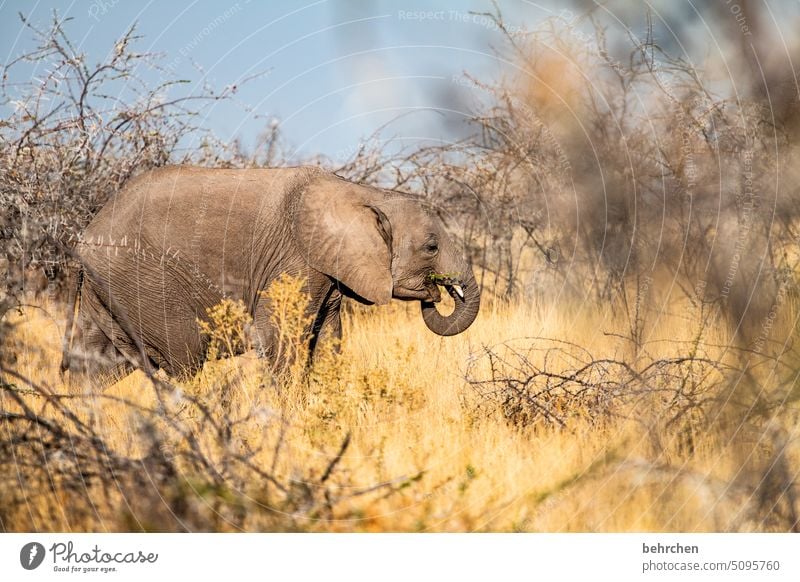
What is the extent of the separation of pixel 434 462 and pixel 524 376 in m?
1.86

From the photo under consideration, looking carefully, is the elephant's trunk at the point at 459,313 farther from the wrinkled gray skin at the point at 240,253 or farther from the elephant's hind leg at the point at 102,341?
the elephant's hind leg at the point at 102,341

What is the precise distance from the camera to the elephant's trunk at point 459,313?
916 centimetres

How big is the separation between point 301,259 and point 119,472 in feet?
11.2

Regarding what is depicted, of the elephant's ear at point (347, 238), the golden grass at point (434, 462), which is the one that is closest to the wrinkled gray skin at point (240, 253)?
the elephant's ear at point (347, 238)

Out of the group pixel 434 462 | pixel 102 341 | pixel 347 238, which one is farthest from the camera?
pixel 102 341

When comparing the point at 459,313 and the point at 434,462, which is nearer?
the point at 434,462

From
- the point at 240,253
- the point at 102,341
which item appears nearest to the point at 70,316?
the point at 102,341

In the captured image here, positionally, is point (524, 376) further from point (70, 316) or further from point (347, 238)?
point (70, 316)

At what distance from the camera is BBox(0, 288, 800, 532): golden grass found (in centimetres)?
617

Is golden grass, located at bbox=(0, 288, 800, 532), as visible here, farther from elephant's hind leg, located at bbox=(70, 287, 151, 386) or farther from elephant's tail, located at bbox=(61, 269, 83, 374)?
elephant's tail, located at bbox=(61, 269, 83, 374)

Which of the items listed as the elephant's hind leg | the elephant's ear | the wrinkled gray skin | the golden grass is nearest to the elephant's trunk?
the wrinkled gray skin

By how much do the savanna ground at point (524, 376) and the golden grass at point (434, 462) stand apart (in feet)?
0.06

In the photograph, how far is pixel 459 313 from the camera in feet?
30.1

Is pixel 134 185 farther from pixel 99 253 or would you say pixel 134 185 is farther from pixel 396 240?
pixel 396 240
